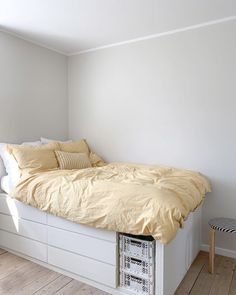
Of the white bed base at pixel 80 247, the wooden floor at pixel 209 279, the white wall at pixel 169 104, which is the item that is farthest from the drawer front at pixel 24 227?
the white wall at pixel 169 104

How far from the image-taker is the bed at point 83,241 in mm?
1719

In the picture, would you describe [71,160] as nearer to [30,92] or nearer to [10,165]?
[10,165]

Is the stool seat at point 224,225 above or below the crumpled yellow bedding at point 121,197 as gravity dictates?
below

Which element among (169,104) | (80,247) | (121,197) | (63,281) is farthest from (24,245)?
(169,104)

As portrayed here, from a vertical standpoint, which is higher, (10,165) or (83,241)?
(10,165)

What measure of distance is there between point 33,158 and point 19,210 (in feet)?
1.76

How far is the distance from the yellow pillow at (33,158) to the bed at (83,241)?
0.69 ft

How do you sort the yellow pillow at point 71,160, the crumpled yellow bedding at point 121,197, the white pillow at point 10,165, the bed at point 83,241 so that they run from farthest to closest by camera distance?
the yellow pillow at point 71,160 < the white pillow at point 10,165 < the bed at point 83,241 < the crumpled yellow bedding at point 121,197

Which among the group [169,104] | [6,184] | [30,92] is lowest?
[6,184]

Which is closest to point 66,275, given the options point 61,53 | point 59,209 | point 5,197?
point 59,209

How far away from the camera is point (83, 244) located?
1.95m

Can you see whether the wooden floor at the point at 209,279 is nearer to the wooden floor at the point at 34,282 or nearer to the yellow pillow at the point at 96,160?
the wooden floor at the point at 34,282

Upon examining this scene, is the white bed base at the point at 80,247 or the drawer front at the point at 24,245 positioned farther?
the drawer front at the point at 24,245

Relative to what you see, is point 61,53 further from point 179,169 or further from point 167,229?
point 167,229
